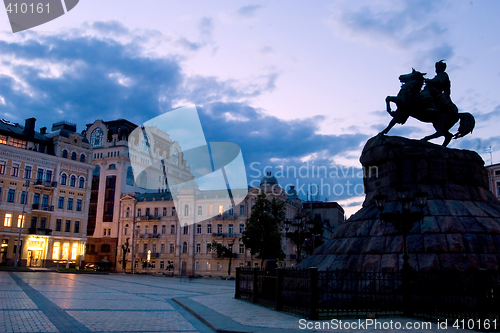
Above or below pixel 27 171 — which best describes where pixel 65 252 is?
below

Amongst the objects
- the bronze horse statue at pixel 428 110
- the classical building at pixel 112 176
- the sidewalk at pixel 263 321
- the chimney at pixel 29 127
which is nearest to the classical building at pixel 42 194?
the chimney at pixel 29 127

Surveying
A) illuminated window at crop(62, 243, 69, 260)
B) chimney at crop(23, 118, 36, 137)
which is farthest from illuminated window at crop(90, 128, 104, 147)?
illuminated window at crop(62, 243, 69, 260)

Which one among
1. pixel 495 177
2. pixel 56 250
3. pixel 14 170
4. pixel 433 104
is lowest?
pixel 56 250

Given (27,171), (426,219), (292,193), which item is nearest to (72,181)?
(27,171)

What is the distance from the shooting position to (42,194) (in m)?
54.7

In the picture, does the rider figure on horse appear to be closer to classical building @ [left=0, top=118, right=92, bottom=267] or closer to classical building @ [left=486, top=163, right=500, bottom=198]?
classical building @ [left=486, top=163, right=500, bottom=198]

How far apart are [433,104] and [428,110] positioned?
371mm

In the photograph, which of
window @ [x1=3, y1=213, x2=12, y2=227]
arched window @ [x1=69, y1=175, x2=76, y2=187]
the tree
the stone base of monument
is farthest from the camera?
arched window @ [x1=69, y1=175, x2=76, y2=187]

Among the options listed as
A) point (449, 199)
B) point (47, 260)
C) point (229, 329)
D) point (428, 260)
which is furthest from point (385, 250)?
point (47, 260)

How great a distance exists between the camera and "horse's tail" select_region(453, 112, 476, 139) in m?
20.3

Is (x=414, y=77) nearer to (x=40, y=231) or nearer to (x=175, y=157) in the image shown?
(x=40, y=231)

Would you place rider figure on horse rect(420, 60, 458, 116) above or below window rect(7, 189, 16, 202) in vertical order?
above

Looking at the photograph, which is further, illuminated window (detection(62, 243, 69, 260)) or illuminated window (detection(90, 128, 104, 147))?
illuminated window (detection(90, 128, 104, 147))

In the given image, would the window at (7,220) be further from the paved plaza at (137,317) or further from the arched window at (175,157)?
the arched window at (175,157)
